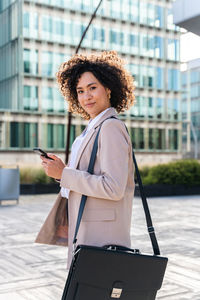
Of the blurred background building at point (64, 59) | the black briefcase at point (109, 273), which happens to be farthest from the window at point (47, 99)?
the black briefcase at point (109, 273)

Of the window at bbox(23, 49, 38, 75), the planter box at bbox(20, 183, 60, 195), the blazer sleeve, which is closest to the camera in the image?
the blazer sleeve

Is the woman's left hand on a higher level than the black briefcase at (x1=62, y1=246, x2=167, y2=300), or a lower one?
higher

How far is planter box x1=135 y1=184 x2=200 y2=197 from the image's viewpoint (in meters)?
19.5

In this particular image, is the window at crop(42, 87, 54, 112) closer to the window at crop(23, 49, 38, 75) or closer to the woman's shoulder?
the window at crop(23, 49, 38, 75)

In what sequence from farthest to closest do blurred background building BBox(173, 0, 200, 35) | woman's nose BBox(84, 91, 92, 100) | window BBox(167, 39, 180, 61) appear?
window BBox(167, 39, 180, 61), blurred background building BBox(173, 0, 200, 35), woman's nose BBox(84, 91, 92, 100)

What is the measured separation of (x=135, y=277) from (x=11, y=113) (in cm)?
4648

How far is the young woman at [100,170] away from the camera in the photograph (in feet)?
8.50

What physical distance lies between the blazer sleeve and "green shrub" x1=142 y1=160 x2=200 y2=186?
17437 mm

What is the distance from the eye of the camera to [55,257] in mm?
6855

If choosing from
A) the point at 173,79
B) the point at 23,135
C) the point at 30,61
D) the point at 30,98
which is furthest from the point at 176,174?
the point at 173,79

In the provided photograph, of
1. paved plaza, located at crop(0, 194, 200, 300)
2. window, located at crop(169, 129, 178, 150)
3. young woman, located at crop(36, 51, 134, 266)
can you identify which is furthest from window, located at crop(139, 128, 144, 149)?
young woman, located at crop(36, 51, 134, 266)

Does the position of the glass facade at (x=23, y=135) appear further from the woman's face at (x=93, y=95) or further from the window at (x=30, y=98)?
the woman's face at (x=93, y=95)

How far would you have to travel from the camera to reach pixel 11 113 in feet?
157

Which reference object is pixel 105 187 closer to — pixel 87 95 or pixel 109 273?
pixel 109 273
